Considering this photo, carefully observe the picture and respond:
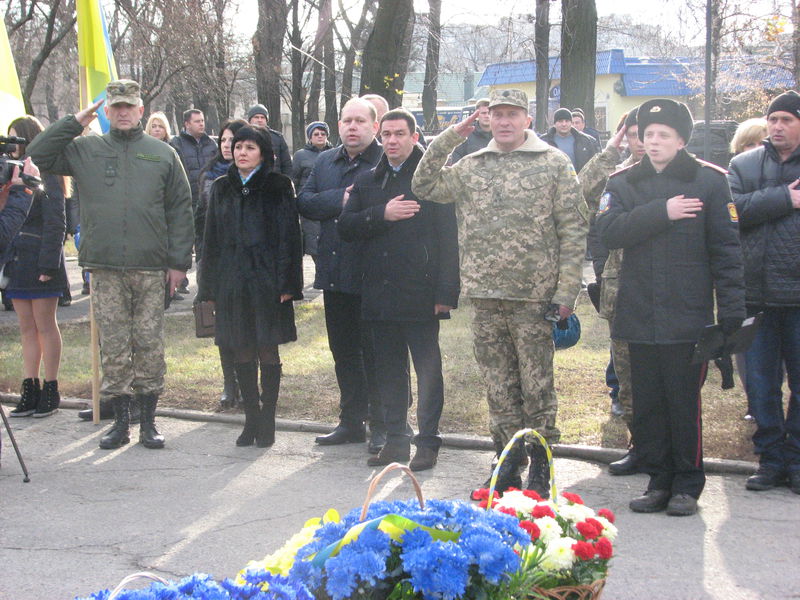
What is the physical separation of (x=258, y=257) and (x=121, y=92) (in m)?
1.41

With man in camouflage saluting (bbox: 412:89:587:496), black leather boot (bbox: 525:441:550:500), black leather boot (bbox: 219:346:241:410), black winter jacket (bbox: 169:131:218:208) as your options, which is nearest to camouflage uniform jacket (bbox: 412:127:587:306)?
man in camouflage saluting (bbox: 412:89:587:496)

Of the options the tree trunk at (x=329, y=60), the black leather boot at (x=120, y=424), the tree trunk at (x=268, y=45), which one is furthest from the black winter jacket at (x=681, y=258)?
the tree trunk at (x=329, y=60)

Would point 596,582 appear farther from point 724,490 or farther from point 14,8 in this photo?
point 14,8

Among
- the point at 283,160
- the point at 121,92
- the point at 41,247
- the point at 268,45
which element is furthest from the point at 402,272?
the point at 268,45

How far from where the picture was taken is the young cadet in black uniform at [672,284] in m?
5.24

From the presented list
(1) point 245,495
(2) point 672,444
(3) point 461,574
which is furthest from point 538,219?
(3) point 461,574

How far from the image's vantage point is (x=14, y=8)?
2656 cm

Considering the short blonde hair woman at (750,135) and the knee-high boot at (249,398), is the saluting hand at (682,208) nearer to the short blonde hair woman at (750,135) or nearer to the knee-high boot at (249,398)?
the short blonde hair woman at (750,135)

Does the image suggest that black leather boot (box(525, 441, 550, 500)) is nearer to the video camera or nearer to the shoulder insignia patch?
the shoulder insignia patch

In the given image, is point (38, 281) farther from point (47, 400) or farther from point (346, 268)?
point (346, 268)

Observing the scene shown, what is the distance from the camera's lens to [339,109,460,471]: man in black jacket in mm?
6148

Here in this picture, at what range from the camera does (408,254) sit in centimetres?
616

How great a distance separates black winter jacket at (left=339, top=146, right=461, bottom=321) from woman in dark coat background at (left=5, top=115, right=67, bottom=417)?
2.58m

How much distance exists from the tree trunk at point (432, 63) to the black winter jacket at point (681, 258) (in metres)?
19.3
